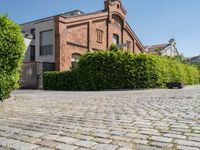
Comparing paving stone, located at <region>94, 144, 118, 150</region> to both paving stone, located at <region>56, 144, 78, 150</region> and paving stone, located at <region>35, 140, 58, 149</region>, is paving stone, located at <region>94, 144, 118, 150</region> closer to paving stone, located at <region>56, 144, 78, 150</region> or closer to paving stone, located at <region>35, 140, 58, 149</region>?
paving stone, located at <region>56, 144, 78, 150</region>

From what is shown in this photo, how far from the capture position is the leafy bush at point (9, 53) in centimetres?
895

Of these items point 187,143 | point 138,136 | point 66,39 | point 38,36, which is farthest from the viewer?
point 38,36

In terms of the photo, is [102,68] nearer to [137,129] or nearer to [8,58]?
[8,58]

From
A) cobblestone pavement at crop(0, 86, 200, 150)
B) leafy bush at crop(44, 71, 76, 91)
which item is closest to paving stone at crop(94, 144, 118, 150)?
cobblestone pavement at crop(0, 86, 200, 150)

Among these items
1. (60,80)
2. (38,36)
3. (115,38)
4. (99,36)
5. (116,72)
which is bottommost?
(60,80)

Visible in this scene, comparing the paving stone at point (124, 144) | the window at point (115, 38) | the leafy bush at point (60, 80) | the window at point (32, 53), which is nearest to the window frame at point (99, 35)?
the window at point (115, 38)

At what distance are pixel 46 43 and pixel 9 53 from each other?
18.9 metres

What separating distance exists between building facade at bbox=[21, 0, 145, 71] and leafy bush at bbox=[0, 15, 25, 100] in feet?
53.9

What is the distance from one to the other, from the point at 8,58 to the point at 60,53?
17.0m

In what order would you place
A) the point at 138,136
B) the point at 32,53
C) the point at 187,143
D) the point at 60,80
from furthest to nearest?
the point at 32,53 < the point at 60,80 < the point at 138,136 < the point at 187,143

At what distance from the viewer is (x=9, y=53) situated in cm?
921

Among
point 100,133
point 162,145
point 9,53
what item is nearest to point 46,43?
point 9,53

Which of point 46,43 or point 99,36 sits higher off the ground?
point 99,36

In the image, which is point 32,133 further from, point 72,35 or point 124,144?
point 72,35
